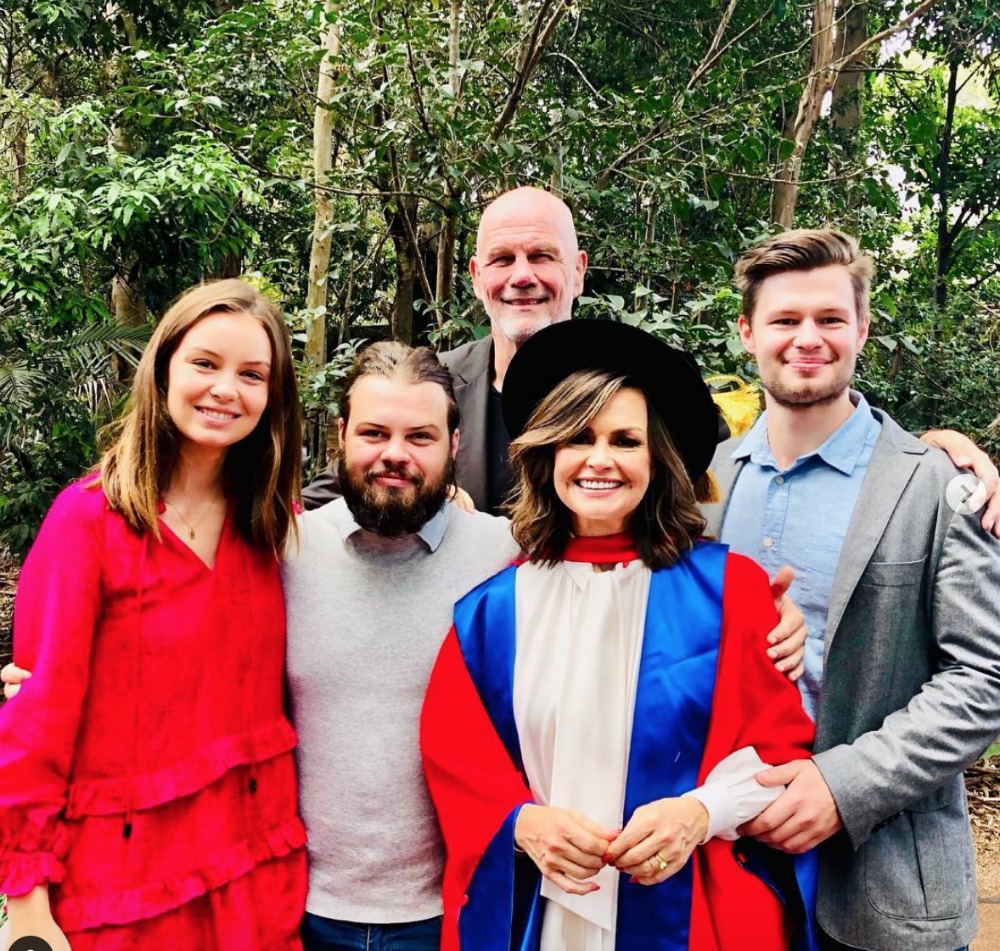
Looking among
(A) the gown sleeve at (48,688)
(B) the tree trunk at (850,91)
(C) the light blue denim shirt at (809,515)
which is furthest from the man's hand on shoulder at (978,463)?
(B) the tree trunk at (850,91)

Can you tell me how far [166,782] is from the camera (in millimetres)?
1827

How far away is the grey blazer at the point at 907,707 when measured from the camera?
192 centimetres

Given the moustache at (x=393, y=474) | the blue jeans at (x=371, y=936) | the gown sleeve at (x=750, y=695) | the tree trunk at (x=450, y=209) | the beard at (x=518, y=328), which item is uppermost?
the tree trunk at (x=450, y=209)

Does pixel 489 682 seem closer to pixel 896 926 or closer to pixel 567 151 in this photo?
pixel 896 926

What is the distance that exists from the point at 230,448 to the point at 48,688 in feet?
2.35

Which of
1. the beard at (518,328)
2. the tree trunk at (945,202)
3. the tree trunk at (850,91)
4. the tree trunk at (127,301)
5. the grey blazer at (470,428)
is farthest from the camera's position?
the tree trunk at (945,202)

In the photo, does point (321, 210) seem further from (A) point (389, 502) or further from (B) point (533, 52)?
(A) point (389, 502)

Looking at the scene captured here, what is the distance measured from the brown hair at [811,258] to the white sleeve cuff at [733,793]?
124cm

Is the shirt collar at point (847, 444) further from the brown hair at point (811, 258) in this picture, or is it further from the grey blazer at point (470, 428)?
the grey blazer at point (470, 428)

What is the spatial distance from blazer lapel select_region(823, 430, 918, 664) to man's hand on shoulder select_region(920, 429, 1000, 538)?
0.39 feet

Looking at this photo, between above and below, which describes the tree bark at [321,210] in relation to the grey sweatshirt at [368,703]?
above

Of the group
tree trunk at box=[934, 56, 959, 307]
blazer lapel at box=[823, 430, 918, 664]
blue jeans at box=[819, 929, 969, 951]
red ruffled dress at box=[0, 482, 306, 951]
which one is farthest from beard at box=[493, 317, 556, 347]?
tree trunk at box=[934, 56, 959, 307]

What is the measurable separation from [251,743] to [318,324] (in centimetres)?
543

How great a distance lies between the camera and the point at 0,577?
A: 10836 millimetres
